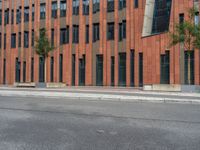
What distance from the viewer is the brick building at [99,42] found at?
3247 centimetres

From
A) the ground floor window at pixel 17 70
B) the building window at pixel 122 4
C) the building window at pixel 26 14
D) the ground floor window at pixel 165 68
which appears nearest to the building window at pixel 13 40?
the ground floor window at pixel 17 70

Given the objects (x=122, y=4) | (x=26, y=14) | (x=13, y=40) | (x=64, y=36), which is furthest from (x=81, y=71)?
(x=13, y=40)

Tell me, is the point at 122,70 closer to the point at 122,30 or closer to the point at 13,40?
the point at 122,30

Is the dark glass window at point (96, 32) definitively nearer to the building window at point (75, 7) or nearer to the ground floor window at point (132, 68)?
the building window at point (75, 7)

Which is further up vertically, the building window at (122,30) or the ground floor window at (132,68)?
the building window at (122,30)

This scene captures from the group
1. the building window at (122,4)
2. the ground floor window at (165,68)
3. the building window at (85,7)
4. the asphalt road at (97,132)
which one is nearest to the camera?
the asphalt road at (97,132)

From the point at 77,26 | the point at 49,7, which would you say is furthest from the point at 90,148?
the point at 49,7

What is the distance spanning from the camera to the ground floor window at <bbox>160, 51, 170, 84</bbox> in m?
32.3

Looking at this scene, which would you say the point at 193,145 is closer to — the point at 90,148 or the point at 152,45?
the point at 90,148

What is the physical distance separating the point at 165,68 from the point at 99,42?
32.9 ft

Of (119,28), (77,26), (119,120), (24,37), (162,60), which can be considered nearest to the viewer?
(119,120)

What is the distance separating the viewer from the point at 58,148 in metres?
5.02

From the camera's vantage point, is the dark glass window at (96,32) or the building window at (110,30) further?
the dark glass window at (96,32)

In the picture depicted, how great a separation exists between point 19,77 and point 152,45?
2320 centimetres
